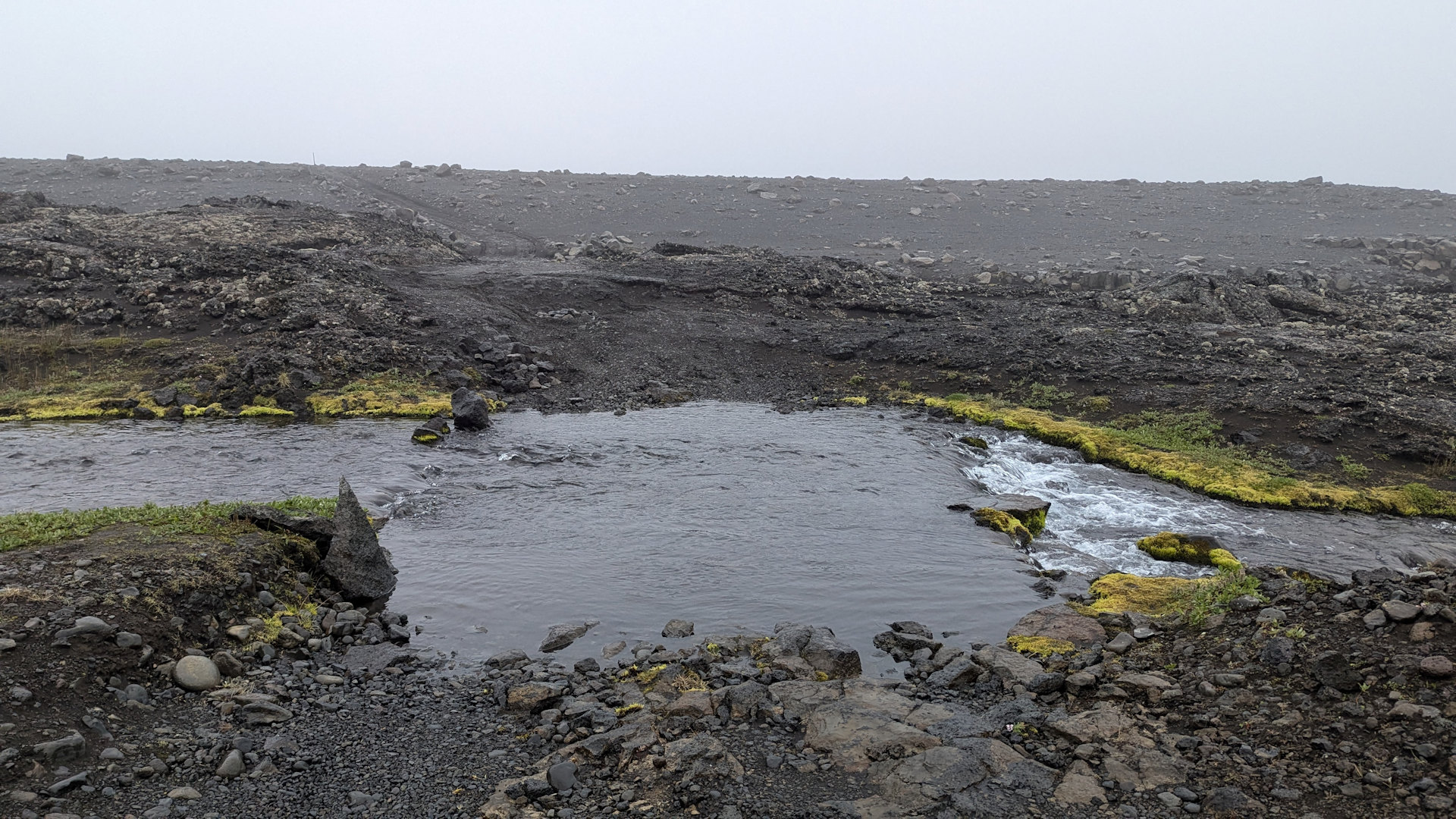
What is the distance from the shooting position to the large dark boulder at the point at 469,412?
22.4 meters

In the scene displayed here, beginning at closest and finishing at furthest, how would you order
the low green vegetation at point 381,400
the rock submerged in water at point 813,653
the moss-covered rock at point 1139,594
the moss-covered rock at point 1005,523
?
the rock submerged in water at point 813,653
the moss-covered rock at point 1139,594
the moss-covered rock at point 1005,523
the low green vegetation at point 381,400

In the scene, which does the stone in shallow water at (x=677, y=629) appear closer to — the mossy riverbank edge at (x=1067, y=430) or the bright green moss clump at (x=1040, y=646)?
the bright green moss clump at (x=1040, y=646)

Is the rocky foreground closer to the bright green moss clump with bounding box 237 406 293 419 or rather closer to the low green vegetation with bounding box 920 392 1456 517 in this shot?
the low green vegetation with bounding box 920 392 1456 517

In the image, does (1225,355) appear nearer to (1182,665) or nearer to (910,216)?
(1182,665)

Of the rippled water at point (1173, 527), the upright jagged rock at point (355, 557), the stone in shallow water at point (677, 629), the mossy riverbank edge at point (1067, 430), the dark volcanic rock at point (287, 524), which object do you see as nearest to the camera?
the stone in shallow water at point (677, 629)

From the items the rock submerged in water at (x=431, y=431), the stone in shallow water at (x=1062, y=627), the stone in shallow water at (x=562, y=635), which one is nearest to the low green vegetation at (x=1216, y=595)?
the stone in shallow water at (x=1062, y=627)

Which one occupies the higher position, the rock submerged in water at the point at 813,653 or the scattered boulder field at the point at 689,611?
the scattered boulder field at the point at 689,611

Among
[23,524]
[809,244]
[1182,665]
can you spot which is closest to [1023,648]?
[1182,665]

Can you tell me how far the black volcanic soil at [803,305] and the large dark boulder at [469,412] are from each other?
312 centimetres

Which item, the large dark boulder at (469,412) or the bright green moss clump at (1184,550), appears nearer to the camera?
the bright green moss clump at (1184,550)

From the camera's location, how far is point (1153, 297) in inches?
1331

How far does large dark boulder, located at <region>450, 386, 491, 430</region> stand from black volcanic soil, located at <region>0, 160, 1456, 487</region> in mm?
3115

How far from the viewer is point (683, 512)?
1658 centimetres

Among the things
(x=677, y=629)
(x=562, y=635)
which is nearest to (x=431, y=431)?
(x=562, y=635)
